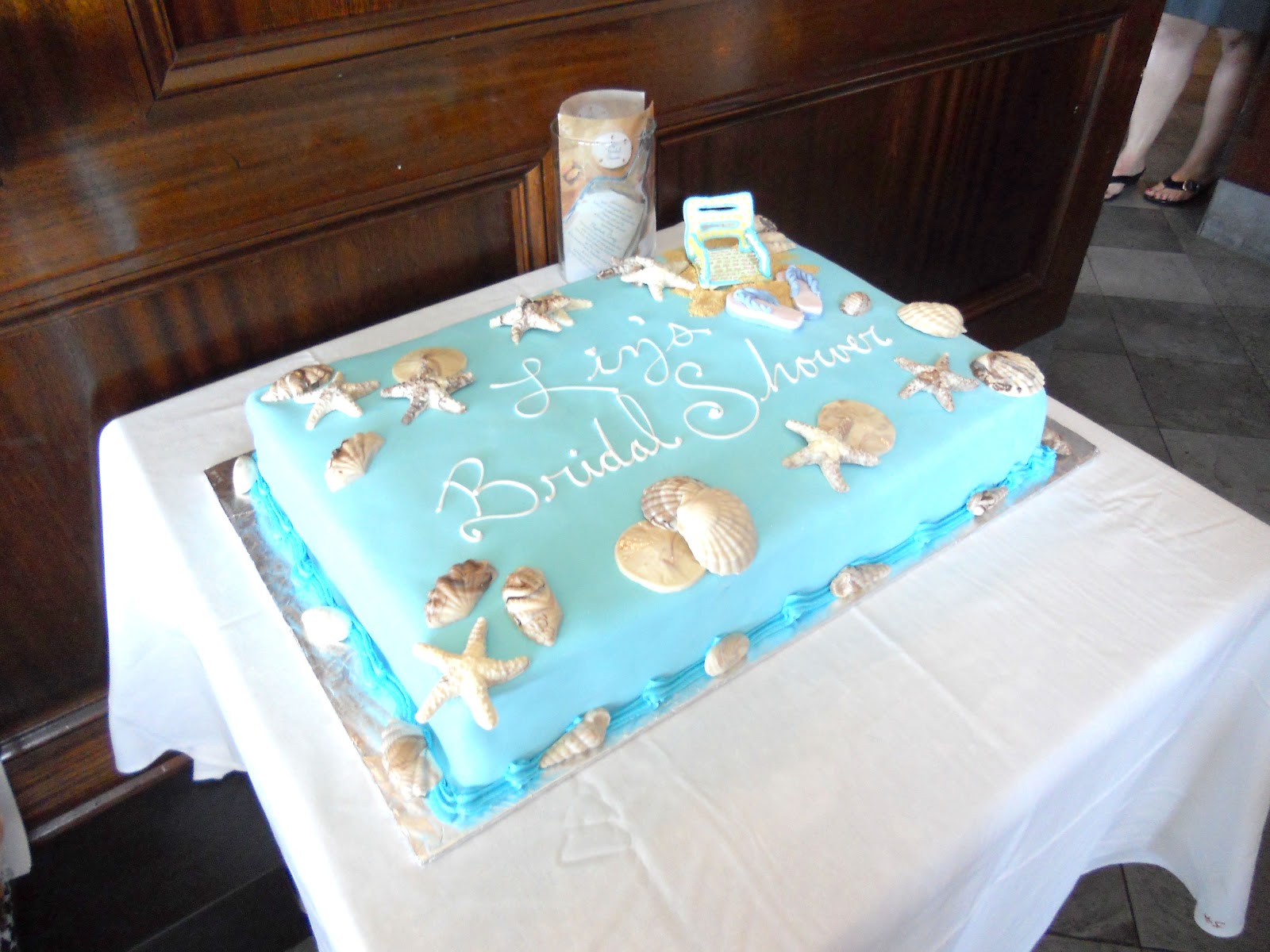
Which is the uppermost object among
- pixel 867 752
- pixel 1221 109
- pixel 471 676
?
pixel 471 676

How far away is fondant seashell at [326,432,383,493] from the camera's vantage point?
0.69 m

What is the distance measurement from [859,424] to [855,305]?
0.20 m

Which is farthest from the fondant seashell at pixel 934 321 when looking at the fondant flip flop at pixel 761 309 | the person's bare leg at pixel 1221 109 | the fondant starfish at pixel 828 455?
the person's bare leg at pixel 1221 109

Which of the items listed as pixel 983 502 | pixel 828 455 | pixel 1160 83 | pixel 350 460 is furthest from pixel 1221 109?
pixel 350 460

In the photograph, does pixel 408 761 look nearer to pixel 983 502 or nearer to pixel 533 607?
pixel 533 607

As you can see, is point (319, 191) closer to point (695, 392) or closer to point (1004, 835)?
point (695, 392)

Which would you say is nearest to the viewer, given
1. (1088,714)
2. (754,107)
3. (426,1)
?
(1088,714)

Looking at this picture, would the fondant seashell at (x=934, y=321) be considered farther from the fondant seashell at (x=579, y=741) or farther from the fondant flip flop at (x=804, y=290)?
the fondant seashell at (x=579, y=741)

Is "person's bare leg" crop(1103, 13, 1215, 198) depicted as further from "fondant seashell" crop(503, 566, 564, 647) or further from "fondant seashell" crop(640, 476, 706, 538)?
"fondant seashell" crop(503, 566, 564, 647)

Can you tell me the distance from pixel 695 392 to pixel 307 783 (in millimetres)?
441

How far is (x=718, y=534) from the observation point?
625mm

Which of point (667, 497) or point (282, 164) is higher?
point (282, 164)

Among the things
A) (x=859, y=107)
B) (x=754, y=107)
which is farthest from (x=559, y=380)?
(x=859, y=107)

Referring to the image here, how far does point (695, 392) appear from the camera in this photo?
0.79 meters
